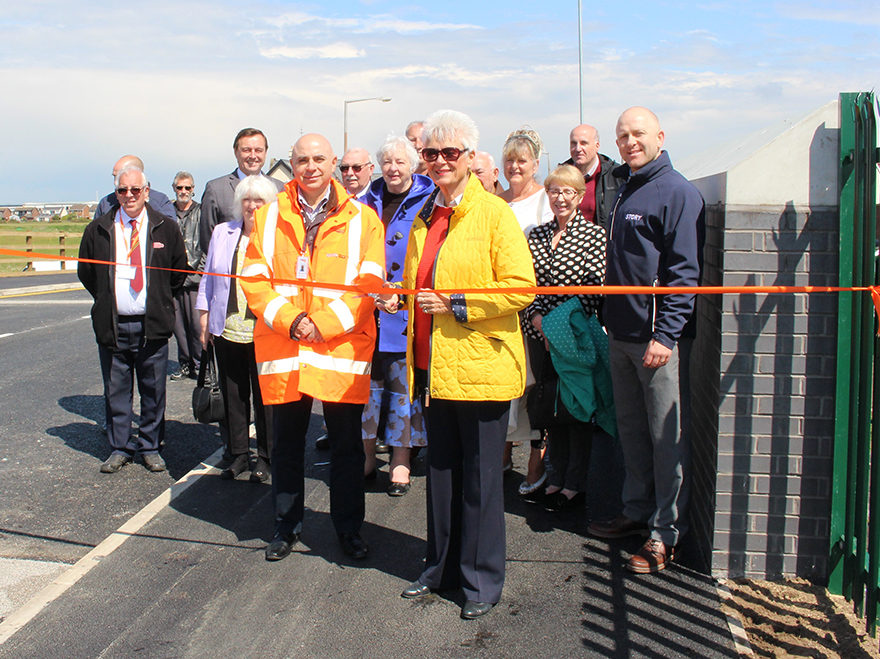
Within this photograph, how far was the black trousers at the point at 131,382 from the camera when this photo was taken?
6.43 meters

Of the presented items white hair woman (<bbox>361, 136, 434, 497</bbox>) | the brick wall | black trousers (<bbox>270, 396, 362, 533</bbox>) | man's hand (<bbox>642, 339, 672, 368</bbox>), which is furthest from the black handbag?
the brick wall

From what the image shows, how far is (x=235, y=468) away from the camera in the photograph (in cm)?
616

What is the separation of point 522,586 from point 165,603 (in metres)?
1.72

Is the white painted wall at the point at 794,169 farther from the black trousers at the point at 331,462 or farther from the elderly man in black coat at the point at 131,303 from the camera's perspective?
the elderly man in black coat at the point at 131,303

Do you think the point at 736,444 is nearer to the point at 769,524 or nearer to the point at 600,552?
the point at 769,524

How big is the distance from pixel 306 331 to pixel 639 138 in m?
1.94

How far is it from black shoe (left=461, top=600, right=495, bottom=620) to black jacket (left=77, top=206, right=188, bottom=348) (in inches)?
136

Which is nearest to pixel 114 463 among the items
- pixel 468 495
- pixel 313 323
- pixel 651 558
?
pixel 313 323

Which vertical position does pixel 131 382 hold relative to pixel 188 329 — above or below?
below

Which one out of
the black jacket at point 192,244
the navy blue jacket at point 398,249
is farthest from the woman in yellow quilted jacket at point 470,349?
the black jacket at point 192,244

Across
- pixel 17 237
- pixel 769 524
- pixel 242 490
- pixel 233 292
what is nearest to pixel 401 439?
pixel 242 490

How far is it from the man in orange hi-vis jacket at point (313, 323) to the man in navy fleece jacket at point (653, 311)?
1.30 metres

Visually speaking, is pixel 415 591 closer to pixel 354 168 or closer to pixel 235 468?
pixel 235 468

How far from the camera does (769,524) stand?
419 centimetres
